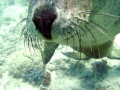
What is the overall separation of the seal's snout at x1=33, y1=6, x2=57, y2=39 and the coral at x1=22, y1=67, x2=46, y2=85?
3.38 m

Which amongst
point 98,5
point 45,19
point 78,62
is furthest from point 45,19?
point 78,62

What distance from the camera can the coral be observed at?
14.8ft

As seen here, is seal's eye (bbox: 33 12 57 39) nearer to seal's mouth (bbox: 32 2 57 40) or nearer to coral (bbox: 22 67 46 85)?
seal's mouth (bbox: 32 2 57 40)

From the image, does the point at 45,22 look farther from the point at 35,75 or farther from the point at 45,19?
the point at 35,75

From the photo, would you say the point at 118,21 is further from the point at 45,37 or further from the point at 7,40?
the point at 7,40

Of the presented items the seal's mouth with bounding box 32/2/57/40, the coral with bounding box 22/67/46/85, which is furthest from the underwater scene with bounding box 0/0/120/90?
the seal's mouth with bounding box 32/2/57/40

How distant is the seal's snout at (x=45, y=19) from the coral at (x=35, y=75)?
11.1 feet

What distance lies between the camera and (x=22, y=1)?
610 inches

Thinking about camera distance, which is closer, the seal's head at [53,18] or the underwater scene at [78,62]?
the seal's head at [53,18]

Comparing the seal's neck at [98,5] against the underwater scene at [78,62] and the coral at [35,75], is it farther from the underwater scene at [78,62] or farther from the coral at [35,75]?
the coral at [35,75]

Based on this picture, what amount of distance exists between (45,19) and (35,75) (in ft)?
12.2

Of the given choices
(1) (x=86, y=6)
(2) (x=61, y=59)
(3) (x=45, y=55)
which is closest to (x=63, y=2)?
(1) (x=86, y=6)

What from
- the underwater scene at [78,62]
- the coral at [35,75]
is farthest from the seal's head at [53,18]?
the coral at [35,75]

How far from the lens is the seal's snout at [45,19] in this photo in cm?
122
